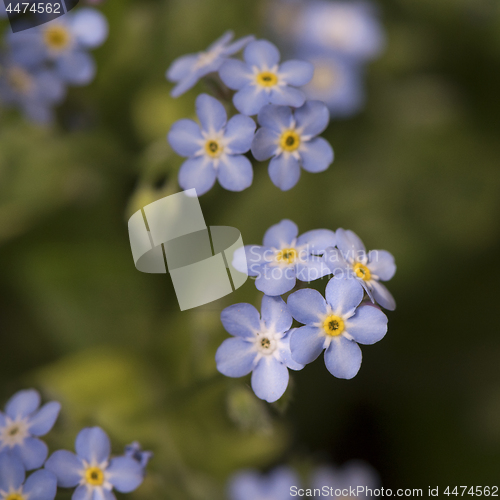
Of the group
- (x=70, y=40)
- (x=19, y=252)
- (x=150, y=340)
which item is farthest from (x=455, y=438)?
(x=70, y=40)

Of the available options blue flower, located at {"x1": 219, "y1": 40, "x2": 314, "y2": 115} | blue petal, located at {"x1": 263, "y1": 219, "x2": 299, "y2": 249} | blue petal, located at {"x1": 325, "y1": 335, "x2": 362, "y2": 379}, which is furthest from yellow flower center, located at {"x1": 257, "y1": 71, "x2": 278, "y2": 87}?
blue petal, located at {"x1": 325, "y1": 335, "x2": 362, "y2": 379}

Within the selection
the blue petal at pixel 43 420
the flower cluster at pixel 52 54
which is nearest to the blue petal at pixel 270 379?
the blue petal at pixel 43 420

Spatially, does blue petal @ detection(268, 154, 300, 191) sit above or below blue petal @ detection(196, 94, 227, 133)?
below

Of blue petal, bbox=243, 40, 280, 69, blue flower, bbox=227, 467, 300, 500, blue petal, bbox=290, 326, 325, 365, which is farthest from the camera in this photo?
blue flower, bbox=227, 467, 300, 500

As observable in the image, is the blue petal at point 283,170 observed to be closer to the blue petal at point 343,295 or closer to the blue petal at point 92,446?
the blue petal at point 343,295

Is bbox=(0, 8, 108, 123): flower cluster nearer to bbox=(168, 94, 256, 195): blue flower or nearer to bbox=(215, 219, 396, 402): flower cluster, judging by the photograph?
bbox=(168, 94, 256, 195): blue flower

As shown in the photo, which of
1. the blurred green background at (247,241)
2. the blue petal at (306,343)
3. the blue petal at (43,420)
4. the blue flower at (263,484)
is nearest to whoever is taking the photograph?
the blue petal at (306,343)
